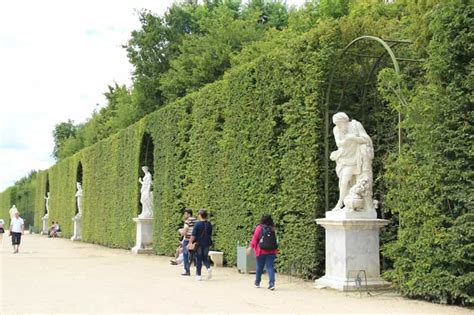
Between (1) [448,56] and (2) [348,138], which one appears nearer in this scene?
(1) [448,56]

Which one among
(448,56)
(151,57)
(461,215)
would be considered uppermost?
(151,57)

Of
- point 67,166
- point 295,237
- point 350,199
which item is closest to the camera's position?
point 350,199

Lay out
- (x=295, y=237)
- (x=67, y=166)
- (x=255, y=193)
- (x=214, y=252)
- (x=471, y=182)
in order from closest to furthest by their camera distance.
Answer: (x=471, y=182) < (x=295, y=237) < (x=255, y=193) < (x=214, y=252) < (x=67, y=166)

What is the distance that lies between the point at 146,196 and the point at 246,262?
27.9 ft

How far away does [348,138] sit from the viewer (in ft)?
33.8

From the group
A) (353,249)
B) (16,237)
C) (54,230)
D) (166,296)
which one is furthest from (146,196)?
(54,230)

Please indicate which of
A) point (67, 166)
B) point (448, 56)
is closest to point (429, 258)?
point (448, 56)

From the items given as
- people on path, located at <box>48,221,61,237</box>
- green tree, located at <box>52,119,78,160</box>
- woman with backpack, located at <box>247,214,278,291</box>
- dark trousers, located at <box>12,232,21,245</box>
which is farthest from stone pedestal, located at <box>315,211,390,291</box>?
green tree, located at <box>52,119,78,160</box>

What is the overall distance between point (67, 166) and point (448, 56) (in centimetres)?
3205

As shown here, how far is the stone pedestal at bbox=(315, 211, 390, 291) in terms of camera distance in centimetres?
1007

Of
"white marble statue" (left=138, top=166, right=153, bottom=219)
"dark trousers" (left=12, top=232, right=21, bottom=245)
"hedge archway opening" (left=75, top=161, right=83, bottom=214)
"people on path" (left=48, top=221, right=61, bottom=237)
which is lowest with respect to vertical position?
"people on path" (left=48, top=221, right=61, bottom=237)

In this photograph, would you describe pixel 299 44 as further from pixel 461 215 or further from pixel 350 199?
pixel 461 215

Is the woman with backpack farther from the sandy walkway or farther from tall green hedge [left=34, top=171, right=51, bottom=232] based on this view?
tall green hedge [left=34, top=171, right=51, bottom=232]

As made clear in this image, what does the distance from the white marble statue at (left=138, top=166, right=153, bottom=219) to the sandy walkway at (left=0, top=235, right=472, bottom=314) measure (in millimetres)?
7312
